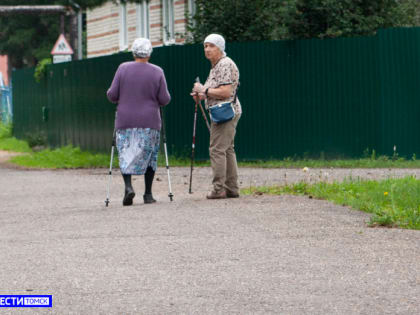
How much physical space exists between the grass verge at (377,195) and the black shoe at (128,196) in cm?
163

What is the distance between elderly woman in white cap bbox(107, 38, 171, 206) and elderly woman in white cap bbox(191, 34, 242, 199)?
1.71 ft

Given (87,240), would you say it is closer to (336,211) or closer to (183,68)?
(336,211)

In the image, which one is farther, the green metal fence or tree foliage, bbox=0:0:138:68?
tree foliage, bbox=0:0:138:68

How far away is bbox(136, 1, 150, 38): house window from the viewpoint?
29.8 m

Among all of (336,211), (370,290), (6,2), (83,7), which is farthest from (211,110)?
(6,2)

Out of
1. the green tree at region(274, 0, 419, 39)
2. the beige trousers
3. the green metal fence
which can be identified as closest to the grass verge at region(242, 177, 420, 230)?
the beige trousers

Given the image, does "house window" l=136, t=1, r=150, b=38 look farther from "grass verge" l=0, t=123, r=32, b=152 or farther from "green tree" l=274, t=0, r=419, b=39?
"green tree" l=274, t=0, r=419, b=39

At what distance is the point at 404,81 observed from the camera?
16.8 meters

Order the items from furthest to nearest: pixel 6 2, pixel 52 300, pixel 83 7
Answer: pixel 6 2
pixel 83 7
pixel 52 300

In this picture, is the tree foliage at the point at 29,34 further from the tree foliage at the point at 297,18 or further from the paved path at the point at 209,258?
the paved path at the point at 209,258

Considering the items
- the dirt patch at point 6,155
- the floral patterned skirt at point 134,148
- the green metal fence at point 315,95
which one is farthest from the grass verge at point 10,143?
the floral patterned skirt at point 134,148

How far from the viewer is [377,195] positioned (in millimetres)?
10516

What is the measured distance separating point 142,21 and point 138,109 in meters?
19.3

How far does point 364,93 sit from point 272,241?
9.43 metres
